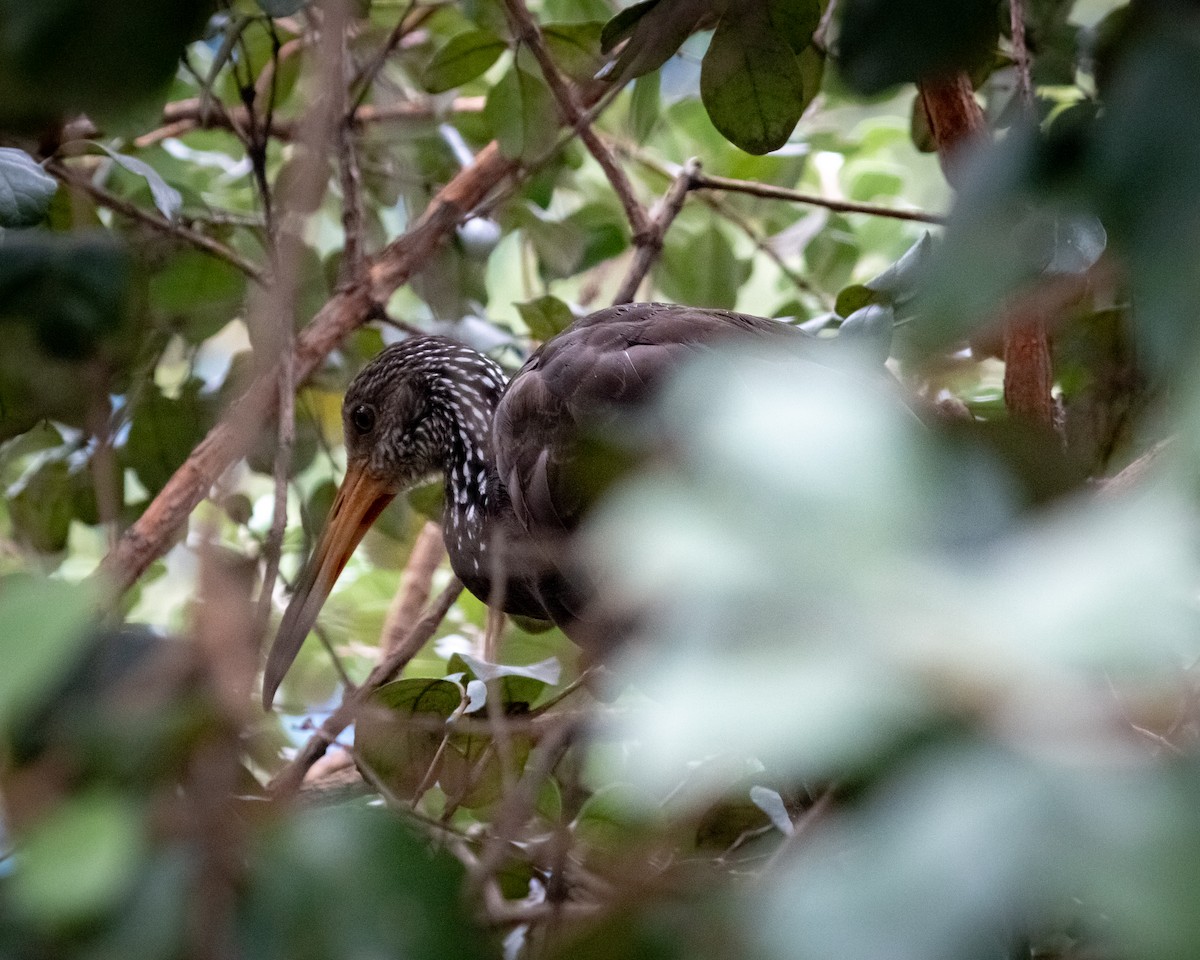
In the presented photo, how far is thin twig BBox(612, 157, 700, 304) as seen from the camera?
2160mm

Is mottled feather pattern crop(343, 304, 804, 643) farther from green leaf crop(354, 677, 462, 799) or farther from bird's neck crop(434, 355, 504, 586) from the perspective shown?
green leaf crop(354, 677, 462, 799)

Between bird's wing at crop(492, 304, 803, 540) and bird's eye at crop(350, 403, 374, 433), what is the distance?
49 cm

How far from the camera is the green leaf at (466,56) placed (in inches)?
77.8

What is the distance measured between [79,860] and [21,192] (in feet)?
2.82

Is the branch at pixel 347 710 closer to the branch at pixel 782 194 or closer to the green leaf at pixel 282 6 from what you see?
the green leaf at pixel 282 6

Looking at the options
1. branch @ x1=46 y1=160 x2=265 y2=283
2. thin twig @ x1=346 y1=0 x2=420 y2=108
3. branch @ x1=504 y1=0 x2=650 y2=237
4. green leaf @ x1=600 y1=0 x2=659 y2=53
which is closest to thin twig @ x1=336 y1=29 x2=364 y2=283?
thin twig @ x1=346 y1=0 x2=420 y2=108

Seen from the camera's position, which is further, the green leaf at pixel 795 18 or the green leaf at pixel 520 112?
the green leaf at pixel 520 112

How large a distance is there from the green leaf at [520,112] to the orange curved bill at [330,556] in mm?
730

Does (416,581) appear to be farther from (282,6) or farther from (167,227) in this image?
(282,6)

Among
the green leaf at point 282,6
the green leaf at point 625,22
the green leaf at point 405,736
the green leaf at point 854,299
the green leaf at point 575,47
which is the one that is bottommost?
the green leaf at point 405,736

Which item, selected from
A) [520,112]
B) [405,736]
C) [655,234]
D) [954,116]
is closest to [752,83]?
[954,116]

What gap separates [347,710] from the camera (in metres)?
0.84

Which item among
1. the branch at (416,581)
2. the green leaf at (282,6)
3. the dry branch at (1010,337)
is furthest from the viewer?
the branch at (416,581)

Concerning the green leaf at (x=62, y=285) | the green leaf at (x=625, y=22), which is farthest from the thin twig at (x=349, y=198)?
the green leaf at (x=62, y=285)
